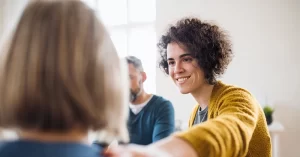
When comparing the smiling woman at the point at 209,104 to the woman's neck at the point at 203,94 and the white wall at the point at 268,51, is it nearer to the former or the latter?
the woman's neck at the point at 203,94

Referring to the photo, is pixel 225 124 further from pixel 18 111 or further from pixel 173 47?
pixel 173 47

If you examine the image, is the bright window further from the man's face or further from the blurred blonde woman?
the blurred blonde woman

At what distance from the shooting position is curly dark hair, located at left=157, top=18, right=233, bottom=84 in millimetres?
1400

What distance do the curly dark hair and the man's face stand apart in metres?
0.55

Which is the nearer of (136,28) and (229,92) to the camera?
(229,92)

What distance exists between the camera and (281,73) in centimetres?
362

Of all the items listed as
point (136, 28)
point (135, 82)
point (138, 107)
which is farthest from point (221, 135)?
point (136, 28)

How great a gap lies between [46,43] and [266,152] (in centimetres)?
87

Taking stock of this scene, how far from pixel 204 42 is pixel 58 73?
3.26ft

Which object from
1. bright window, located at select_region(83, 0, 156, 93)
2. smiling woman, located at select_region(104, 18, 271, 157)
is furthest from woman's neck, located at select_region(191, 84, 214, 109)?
bright window, located at select_region(83, 0, 156, 93)

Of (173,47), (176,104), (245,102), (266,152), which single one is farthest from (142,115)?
(176,104)

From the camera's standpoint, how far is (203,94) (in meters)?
1.40

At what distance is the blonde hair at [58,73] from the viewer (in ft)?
1.63

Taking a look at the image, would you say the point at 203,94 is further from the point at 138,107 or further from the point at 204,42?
the point at 138,107
